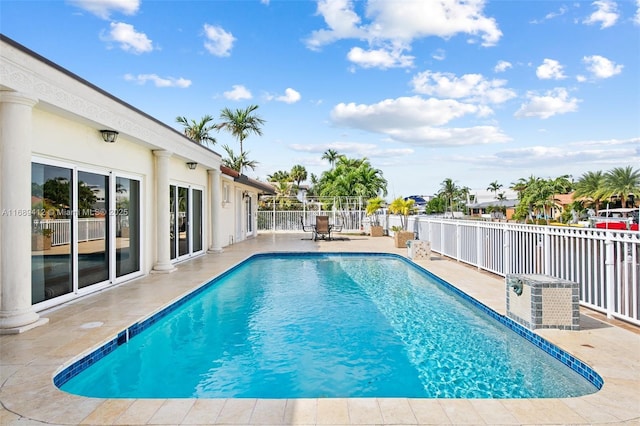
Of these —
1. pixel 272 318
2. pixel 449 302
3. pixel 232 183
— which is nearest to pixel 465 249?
pixel 449 302

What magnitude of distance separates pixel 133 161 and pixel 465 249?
781cm

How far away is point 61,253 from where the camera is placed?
5.53 metres

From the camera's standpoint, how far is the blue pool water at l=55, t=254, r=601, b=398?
350 centimetres

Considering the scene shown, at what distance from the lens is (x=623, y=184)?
39.1 metres

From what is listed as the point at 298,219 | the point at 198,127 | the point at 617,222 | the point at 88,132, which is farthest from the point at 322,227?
the point at 198,127

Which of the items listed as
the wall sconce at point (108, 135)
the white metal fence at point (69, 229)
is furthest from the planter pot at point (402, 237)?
Answer: the wall sconce at point (108, 135)

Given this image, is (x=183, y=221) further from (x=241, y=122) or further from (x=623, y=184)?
(x=623, y=184)

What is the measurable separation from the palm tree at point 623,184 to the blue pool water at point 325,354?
42151 millimetres

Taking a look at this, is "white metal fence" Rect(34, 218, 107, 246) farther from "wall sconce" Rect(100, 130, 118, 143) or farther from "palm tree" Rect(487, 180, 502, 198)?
"palm tree" Rect(487, 180, 502, 198)

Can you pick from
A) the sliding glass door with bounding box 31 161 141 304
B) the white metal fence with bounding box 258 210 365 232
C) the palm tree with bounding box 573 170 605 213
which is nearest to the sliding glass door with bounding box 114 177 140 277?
the sliding glass door with bounding box 31 161 141 304

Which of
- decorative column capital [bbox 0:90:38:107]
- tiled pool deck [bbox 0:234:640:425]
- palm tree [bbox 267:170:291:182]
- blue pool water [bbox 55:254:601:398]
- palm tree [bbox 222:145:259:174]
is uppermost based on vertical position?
palm tree [bbox 267:170:291:182]

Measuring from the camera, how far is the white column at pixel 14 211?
14.2ft

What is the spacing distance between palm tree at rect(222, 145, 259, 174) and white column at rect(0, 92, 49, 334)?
25088 mm

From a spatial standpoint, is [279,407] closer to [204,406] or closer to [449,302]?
[204,406]
